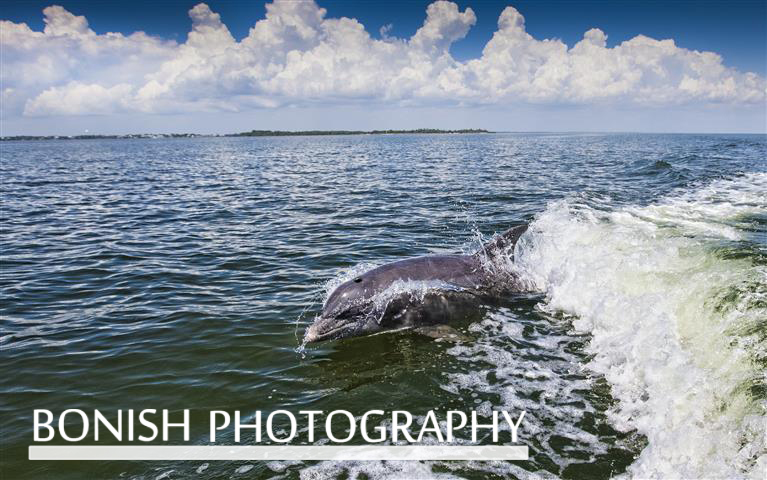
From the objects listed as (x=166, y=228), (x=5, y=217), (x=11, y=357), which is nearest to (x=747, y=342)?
(x=11, y=357)

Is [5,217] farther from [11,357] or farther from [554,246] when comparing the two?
[554,246]

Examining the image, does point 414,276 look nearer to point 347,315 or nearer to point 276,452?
point 347,315

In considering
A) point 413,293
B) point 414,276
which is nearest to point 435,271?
point 414,276

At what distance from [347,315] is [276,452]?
3250mm

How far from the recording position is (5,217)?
69.4 ft

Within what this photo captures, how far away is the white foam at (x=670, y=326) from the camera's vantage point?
16.5 feet

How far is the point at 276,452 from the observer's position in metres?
5.71

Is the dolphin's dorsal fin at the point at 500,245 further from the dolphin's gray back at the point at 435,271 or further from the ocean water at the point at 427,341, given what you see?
the ocean water at the point at 427,341

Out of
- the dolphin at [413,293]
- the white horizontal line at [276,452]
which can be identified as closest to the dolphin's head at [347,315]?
the dolphin at [413,293]

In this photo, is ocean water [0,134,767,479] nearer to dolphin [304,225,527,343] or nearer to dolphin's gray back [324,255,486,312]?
dolphin [304,225,527,343]

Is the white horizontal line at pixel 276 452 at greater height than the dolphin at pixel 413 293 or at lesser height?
lesser

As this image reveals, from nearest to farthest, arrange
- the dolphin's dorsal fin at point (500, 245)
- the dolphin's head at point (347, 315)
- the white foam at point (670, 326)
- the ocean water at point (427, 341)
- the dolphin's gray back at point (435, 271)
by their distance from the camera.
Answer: the white foam at point (670, 326)
the ocean water at point (427, 341)
the dolphin's head at point (347, 315)
the dolphin's gray back at point (435, 271)
the dolphin's dorsal fin at point (500, 245)

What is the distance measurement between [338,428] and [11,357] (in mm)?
6171

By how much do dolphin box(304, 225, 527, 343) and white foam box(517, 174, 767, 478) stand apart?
53.5 inches
